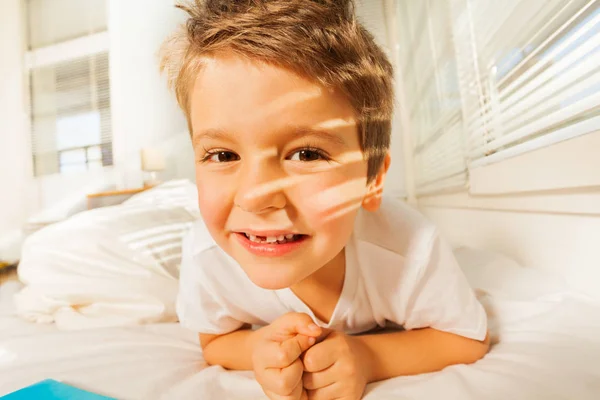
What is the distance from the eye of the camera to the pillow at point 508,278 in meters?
0.57

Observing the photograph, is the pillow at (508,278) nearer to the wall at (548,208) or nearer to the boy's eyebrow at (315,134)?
the wall at (548,208)

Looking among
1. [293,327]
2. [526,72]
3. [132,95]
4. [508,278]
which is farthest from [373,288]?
[132,95]

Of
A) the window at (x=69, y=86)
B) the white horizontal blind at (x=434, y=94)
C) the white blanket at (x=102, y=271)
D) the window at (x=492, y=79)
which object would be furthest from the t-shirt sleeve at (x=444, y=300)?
the window at (x=69, y=86)

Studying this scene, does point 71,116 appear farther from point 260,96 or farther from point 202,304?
point 260,96

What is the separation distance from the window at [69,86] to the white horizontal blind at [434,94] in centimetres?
144

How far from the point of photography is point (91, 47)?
201 centimetres

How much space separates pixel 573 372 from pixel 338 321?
0.26m

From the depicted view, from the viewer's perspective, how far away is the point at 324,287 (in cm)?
51

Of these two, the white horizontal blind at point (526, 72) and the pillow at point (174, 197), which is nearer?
the white horizontal blind at point (526, 72)

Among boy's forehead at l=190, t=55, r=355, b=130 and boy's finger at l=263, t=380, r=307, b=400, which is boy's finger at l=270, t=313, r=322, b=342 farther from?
boy's forehead at l=190, t=55, r=355, b=130

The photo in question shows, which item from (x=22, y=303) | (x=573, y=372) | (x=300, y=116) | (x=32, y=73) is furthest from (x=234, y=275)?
(x=32, y=73)

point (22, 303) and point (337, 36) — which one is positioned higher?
point (337, 36)

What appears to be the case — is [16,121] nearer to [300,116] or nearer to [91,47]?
[91,47]

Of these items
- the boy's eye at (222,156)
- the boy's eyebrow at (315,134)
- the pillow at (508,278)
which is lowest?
the pillow at (508,278)
